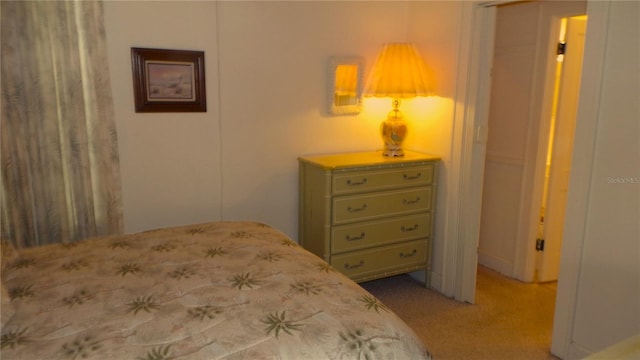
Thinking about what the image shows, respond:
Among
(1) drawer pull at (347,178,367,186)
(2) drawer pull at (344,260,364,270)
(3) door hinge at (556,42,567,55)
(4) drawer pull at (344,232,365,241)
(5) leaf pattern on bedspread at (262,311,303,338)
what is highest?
(3) door hinge at (556,42,567,55)

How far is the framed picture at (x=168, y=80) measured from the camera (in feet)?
9.28

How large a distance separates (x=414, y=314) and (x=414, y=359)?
1.67m

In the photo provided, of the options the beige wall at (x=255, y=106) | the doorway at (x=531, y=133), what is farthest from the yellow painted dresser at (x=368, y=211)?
the doorway at (x=531, y=133)

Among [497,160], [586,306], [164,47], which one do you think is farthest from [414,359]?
[497,160]

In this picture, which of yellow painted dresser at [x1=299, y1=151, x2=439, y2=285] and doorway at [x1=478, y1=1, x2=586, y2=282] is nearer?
yellow painted dresser at [x1=299, y1=151, x2=439, y2=285]

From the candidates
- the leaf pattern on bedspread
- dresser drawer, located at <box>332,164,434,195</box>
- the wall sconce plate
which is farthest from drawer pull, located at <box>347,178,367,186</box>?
the leaf pattern on bedspread

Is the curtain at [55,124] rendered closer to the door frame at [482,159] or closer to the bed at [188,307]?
the bed at [188,307]

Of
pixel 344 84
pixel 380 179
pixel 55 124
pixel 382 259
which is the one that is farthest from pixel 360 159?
pixel 55 124

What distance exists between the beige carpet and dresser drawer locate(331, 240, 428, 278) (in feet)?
0.76

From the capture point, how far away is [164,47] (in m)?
2.88

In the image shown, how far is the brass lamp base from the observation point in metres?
3.46

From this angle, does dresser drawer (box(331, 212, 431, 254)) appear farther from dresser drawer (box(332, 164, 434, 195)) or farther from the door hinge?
the door hinge

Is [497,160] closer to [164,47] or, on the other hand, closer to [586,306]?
[586,306]

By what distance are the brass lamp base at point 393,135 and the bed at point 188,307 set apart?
1503 mm
